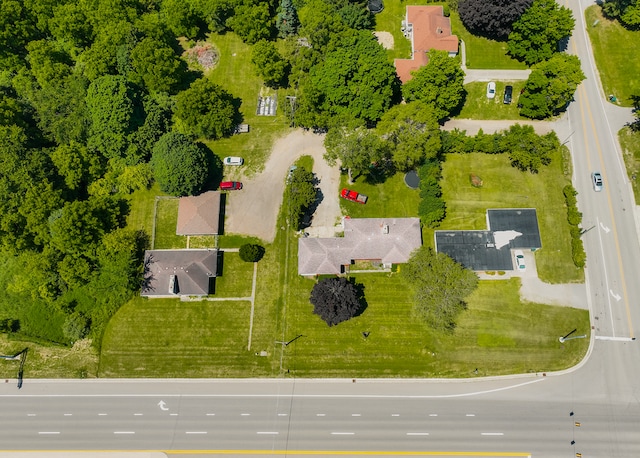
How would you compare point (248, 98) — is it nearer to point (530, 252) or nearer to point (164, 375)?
point (164, 375)

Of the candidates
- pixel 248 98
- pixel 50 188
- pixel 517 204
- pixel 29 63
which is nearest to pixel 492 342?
pixel 517 204

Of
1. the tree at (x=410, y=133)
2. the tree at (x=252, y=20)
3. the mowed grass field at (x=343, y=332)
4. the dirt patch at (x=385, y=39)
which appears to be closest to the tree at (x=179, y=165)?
the mowed grass field at (x=343, y=332)

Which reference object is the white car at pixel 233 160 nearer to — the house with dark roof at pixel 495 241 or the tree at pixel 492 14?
the house with dark roof at pixel 495 241

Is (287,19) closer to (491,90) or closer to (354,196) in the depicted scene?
(354,196)

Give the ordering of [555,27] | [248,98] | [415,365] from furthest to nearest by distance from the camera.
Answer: [248,98], [555,27], [415,365]

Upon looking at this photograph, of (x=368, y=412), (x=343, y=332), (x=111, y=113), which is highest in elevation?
(x=111, y=113)

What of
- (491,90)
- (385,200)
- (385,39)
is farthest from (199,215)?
(491,90)

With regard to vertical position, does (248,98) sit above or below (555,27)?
below
